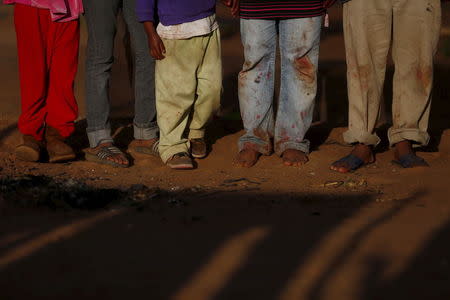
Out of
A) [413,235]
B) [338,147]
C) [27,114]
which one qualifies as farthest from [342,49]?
[413,235]

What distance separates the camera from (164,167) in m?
5.67

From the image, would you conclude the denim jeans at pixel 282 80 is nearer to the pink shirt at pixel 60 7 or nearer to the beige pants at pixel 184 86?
the beige pants at pixel 184 86

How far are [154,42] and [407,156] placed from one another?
5.83 ft

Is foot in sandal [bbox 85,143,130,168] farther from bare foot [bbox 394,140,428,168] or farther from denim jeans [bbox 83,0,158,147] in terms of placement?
bare foot [bbox 394,140,428,168]

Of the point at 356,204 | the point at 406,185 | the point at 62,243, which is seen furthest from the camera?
the point at 406,185

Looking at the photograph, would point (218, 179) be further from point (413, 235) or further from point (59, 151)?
point (413, 235)

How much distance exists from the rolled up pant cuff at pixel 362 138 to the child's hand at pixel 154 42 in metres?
1.33

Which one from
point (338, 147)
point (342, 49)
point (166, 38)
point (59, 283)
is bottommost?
point (342, 49)

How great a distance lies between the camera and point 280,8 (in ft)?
Result: 17.7

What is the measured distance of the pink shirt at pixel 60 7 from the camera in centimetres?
546

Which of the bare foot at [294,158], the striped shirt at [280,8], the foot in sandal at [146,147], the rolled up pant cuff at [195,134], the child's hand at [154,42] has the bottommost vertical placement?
the foot in sandal at [146,147]

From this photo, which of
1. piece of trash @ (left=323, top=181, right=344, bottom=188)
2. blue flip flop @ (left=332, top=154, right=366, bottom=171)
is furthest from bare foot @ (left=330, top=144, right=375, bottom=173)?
piece of trash @ (left=323, top=181, right=344, bottom=188)

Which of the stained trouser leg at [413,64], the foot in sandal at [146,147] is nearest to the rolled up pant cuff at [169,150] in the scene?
the foot in sandal at [146,147]

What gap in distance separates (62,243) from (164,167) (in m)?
1.70
